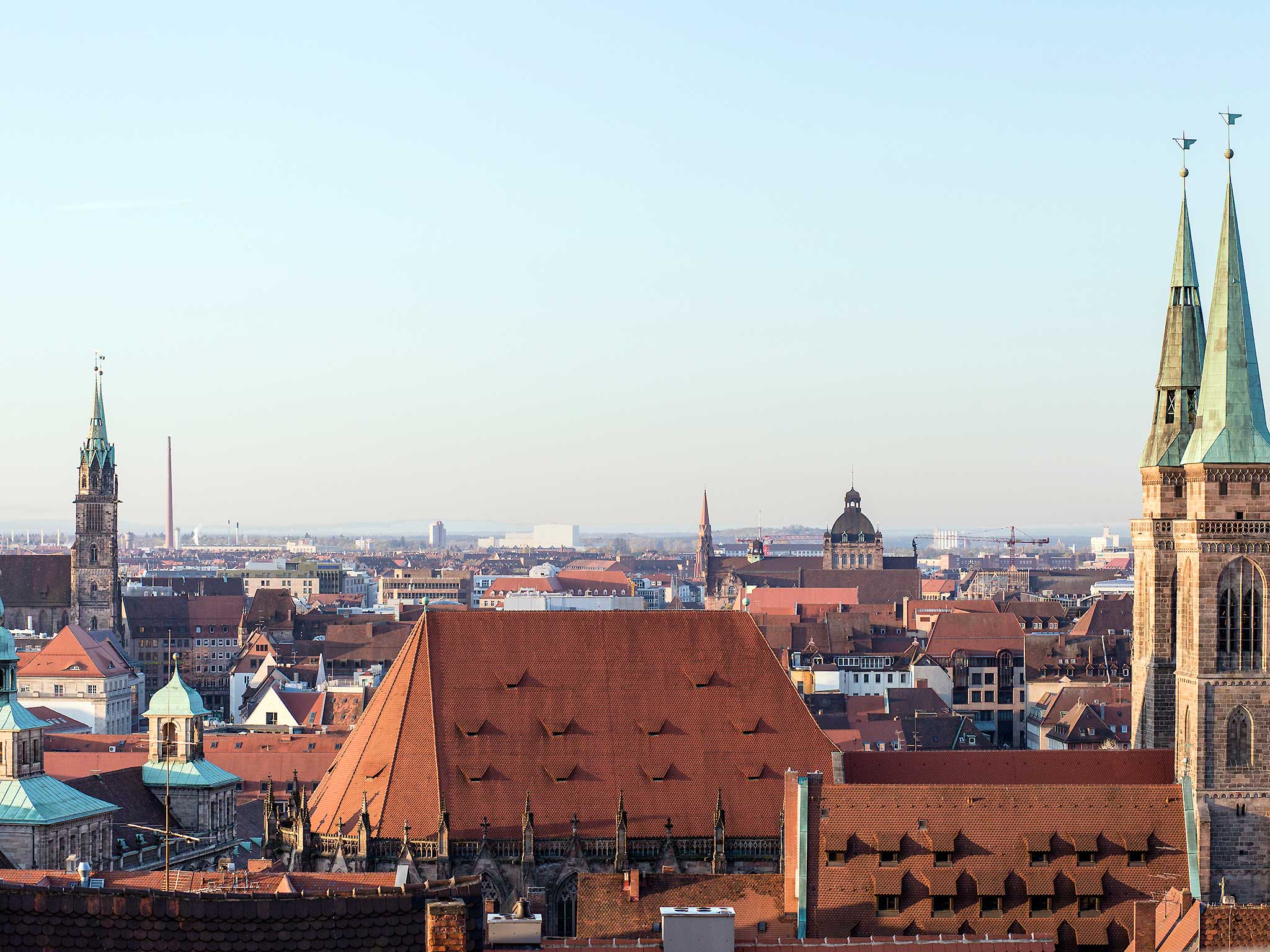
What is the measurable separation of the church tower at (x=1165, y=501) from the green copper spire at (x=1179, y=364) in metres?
0.02

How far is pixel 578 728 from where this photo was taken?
6975 centimetres

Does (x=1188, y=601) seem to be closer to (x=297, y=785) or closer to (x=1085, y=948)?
(x=1085, y=948)

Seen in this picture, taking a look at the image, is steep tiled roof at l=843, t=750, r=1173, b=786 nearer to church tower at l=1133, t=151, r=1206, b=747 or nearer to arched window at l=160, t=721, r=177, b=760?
church tower at l=1133, t=151, r=1206, b=747

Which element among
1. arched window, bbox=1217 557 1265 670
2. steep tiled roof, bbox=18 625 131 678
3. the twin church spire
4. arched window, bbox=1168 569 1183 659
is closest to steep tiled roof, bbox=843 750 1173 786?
arched window, bbox=1217 557 1265 670

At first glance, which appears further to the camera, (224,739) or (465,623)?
(224,739)

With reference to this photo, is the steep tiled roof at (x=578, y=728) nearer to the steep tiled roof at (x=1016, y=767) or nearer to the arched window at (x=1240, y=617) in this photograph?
the steep tiled roof at (x=1016, y=767)

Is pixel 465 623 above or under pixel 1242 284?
under

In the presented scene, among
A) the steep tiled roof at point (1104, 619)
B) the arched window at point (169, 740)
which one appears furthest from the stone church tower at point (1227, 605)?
the steep tiled roof at point (1104, 619)

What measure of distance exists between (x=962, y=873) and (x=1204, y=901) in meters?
7.45

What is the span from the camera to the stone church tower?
61.9 m

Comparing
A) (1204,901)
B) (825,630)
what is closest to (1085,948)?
(1204,901)

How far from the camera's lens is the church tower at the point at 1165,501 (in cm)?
7119

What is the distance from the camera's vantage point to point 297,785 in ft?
233

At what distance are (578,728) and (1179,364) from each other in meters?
27.2
